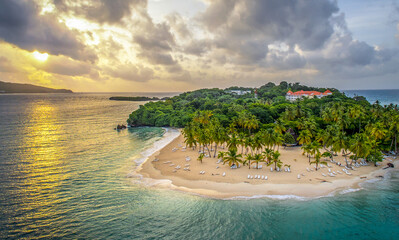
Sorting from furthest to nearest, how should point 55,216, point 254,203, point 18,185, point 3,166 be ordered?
point 3,166
point 18,185
point 254,203
point 55,216

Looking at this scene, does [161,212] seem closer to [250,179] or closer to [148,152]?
[250,179]

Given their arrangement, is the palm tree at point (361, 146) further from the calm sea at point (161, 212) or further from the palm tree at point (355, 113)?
the palm tree at point (355, 113)

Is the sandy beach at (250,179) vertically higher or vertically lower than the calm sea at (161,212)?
higher

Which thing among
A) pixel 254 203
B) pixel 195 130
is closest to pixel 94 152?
pixel 195 130

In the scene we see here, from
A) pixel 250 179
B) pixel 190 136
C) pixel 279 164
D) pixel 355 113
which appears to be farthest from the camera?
pixel 355 113

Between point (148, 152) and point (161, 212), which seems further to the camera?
point (148, 152)

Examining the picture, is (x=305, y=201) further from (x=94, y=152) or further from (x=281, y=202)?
(x=94, y=152)

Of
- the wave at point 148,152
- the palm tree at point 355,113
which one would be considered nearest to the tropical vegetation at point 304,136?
the palm tree at point 355,113

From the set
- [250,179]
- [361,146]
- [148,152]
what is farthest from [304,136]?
[148,152]
